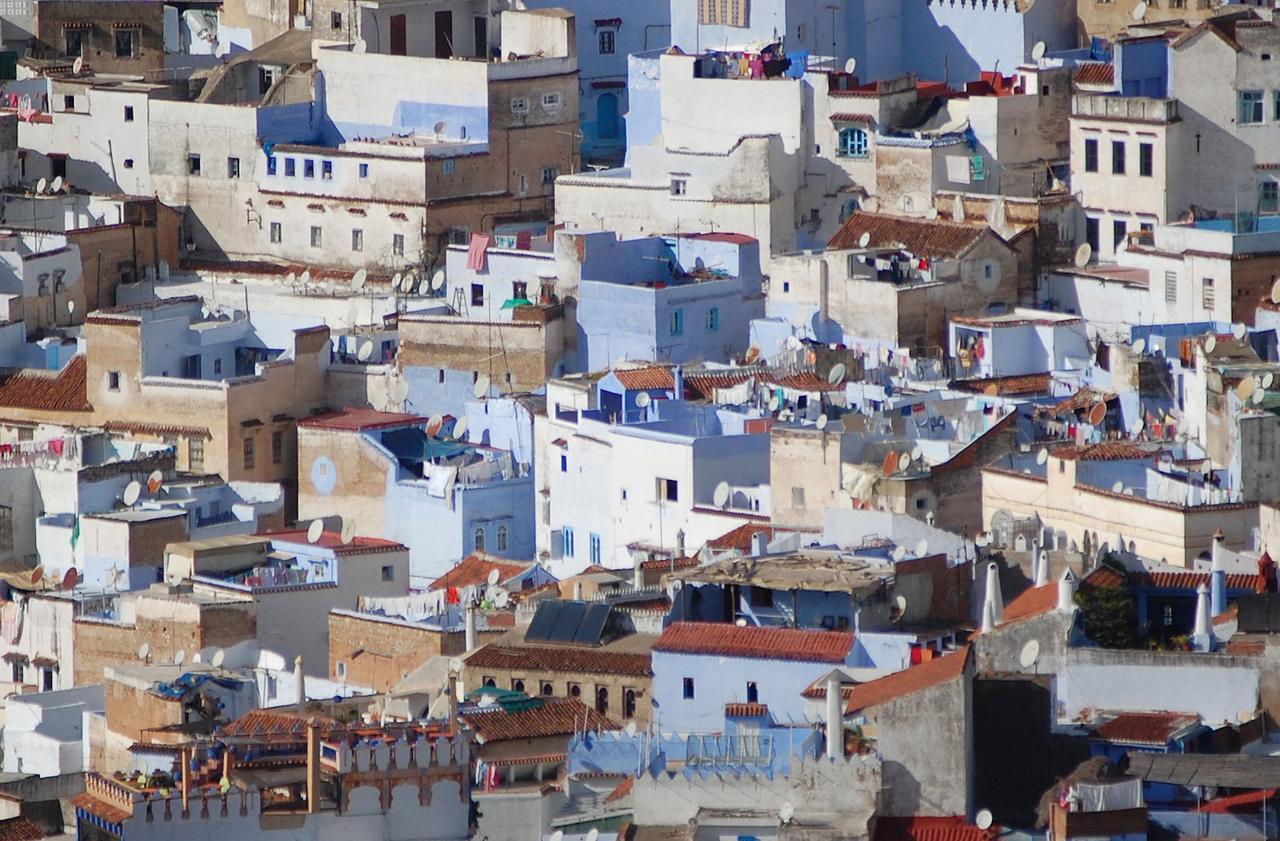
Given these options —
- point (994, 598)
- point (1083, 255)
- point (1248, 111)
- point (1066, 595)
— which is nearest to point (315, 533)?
point (1083, 255)

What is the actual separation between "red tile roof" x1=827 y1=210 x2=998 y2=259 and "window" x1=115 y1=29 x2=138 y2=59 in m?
20.2

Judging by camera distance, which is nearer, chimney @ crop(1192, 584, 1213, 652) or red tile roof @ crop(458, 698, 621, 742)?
chimney @ crop(1192, 584, 1213, 652)

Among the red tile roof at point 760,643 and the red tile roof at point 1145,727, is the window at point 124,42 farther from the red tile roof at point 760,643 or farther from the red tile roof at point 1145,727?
the red tile roof at point 1145,727

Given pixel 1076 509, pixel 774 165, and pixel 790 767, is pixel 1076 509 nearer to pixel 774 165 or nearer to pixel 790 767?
pixel 790 767

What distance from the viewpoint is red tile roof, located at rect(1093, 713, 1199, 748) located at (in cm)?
4784

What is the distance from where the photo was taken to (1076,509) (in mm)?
56688

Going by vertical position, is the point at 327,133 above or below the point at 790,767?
above

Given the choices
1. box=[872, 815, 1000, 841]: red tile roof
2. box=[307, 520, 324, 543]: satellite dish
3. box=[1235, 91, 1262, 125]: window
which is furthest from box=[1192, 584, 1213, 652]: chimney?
box=[1235, 91, 1262, 125]: window

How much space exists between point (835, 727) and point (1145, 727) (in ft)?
12.2

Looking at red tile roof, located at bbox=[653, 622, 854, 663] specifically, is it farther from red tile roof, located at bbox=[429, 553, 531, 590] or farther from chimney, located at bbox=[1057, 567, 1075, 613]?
red tile roof, located at bbox=[429, 553, 531, 590]

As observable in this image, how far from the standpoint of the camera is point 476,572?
208ft

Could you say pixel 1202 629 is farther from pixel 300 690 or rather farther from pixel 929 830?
pixel 300 690

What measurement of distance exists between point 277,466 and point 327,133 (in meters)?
10.6

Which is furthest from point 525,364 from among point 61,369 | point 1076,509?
point 1076,509
